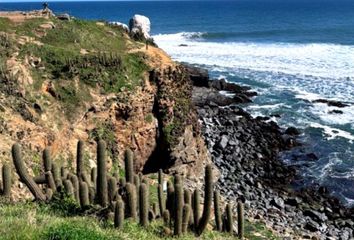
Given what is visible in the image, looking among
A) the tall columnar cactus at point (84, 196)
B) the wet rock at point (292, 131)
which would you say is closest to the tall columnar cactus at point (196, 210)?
the tall columnar cactus at point (84, 196)

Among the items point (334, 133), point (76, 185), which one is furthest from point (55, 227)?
point (334, 133)

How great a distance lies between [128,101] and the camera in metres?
24.6

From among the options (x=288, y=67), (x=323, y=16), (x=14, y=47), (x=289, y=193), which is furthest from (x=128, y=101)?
(x=323, y=16)

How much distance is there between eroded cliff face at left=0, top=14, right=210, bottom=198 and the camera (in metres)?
21.2

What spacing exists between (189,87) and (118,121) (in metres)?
5.66

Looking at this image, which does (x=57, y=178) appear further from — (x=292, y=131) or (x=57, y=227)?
(x=292, y=131)

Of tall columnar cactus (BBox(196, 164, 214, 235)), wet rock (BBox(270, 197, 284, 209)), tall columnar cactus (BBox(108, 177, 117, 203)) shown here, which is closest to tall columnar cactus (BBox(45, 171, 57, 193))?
tall columnar cactus (BBox(108, 177, 117, 203))

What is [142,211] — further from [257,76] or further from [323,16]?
[323,16]

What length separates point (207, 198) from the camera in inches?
549

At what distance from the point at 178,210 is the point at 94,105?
11.7 metres

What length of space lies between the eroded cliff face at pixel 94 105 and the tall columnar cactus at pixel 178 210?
305 inches

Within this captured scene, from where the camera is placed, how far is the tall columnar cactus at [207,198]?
539 inches

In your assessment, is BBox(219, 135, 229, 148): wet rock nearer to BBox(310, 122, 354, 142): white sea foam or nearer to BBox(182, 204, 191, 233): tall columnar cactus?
BBox(310, 122, 354, 142): white sea foam

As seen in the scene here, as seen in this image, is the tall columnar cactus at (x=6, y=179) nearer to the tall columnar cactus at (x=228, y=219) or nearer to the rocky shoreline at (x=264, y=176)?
the tall columnar cactus at (x=228, y=219)
